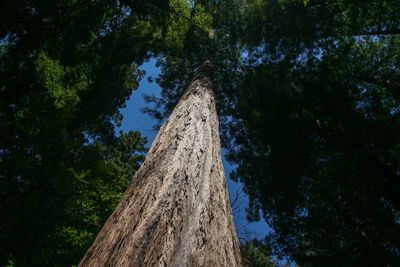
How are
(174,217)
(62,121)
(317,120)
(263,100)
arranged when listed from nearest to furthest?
(174,217) → (62,121) → (317,120) → (263,100)

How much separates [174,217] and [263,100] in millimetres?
10069

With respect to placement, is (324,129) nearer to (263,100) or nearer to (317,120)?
(317,120)

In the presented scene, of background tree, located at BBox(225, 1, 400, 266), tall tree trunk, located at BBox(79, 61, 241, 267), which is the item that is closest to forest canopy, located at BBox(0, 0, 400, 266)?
background tree, located at BBox(225, 1, 400, 266)

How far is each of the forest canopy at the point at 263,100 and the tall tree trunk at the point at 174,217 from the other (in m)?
3.51

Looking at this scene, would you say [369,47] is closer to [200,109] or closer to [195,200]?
[200,109]

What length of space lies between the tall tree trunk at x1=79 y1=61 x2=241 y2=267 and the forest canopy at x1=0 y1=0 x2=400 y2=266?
351cm

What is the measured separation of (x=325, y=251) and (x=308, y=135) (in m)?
3.65

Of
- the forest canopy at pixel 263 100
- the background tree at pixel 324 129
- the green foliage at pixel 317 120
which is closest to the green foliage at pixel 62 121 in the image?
the forest canopy at pixel 263 100

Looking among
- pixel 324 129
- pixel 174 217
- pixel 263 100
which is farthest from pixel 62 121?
pixel 324 129

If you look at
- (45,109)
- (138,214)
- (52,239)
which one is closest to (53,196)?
(52,239)

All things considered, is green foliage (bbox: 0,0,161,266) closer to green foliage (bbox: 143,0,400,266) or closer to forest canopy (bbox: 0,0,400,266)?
forest canopy (bbox: 0,0,400,266)

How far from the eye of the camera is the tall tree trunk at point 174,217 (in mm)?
1805

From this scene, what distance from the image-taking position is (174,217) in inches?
82.4

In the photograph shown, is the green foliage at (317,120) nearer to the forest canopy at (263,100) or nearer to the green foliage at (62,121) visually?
the forest canopy at (263,100)
